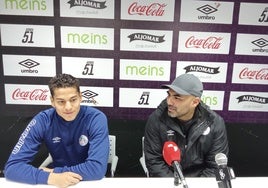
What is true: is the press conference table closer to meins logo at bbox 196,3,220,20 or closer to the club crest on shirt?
the club crest on shirt

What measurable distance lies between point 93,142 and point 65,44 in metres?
1.55

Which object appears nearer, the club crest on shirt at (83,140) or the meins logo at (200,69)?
the club crest on shirt at (83,140)

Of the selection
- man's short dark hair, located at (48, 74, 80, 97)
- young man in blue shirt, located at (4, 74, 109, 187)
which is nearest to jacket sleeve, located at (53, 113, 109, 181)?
young man in blue shirt, located at (4, 74, 109, 187)

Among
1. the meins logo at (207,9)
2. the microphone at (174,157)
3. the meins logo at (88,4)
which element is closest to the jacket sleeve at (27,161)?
the microphone at (174,157)

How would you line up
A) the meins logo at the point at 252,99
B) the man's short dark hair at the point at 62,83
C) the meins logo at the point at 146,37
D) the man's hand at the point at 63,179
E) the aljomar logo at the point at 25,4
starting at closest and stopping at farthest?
1. the man's hand at the point at 63,179
2. the man's short dark hair at the point at 62,83
3. the aljomar logo at the point at 25,4
4. the meins logo at the point at 146,37
5. the meins logo at the point at 252,99

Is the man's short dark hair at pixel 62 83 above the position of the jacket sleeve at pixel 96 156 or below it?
above

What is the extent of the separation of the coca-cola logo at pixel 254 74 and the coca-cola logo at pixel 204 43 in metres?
0.40

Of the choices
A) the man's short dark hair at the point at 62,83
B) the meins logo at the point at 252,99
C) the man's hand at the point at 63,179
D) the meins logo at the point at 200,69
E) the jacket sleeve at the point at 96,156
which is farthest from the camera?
the meins logo at the point at 252,99

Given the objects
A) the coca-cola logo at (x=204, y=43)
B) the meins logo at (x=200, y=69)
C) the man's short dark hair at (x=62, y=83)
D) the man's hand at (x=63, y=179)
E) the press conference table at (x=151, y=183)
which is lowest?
the press conference table at (x=151, y=183)

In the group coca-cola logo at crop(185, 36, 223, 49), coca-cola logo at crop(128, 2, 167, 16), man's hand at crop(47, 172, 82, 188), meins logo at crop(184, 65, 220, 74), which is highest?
coca-cola logo at crop(128, 2, 167, 16)

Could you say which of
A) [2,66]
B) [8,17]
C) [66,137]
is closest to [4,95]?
[2,66]

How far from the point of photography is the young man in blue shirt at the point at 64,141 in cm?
142

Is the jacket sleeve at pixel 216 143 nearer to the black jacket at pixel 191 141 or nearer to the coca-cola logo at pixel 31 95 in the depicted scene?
the black jacket at pixel 191 141

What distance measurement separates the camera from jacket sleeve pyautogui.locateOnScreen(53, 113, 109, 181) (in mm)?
1478
